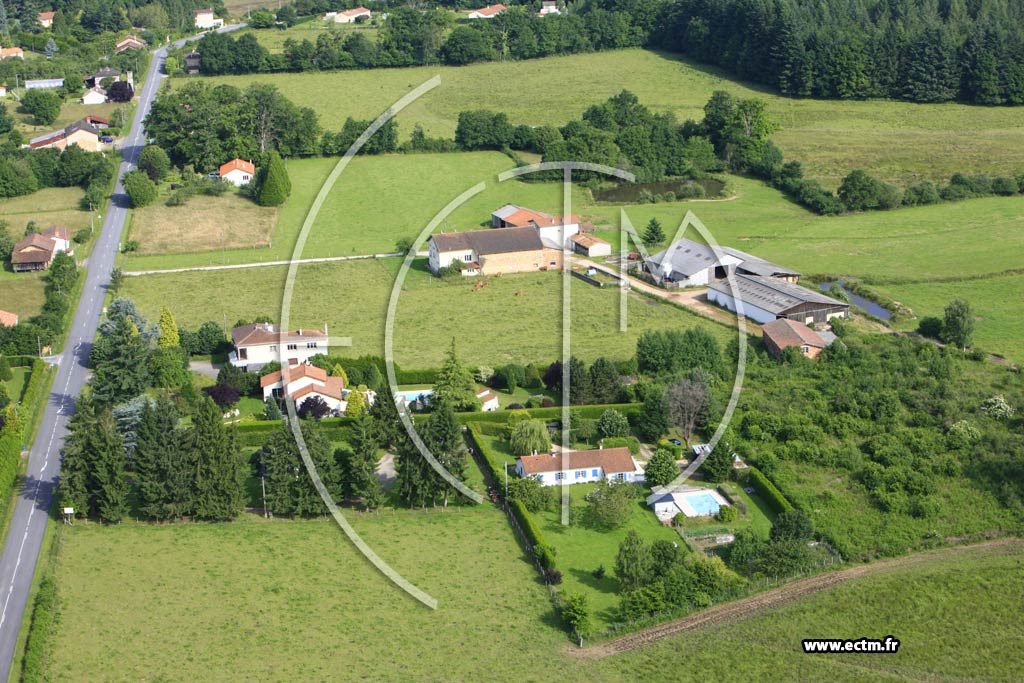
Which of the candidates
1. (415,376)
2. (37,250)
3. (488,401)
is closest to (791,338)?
(488,401)

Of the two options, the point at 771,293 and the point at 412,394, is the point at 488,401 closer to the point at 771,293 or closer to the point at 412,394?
the point at 412,394

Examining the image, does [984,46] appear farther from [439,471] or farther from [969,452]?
[439,471]

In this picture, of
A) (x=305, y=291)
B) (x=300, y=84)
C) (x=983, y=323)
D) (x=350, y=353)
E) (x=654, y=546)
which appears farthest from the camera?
(x=300, y=84)

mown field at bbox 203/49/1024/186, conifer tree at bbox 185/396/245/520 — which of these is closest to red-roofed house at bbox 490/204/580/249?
mown field at bbox 203/49/1024/186

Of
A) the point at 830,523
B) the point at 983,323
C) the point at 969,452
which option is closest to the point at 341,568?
the point at 830,523

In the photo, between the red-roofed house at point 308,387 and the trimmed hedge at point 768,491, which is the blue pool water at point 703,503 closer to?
the trimmed hedge at point 768,491

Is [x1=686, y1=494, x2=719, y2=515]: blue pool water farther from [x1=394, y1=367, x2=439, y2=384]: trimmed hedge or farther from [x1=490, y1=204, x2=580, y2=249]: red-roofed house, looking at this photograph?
[x1=490, y1=204, x2=580, y2=249]: red-roofed house
